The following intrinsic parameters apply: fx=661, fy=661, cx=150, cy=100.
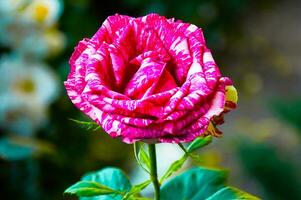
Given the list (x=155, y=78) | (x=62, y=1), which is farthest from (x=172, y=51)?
(x=62, y=1)

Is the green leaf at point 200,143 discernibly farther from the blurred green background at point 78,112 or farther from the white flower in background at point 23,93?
the white flower in background at point 23,93

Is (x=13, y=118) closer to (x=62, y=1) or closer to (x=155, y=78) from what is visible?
(x=62, y=1)

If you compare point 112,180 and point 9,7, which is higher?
point 9,7

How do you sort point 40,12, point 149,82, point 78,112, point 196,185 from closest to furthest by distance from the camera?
point 149,82 < point 196,185 < point 40,12 < point 78,112

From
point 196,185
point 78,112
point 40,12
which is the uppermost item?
point 40,12

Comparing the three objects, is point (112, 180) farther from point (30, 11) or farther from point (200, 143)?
point (30, 11)

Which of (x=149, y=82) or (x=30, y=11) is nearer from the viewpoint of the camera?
(x=149, y=82)

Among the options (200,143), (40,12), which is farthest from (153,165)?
(40,12)
